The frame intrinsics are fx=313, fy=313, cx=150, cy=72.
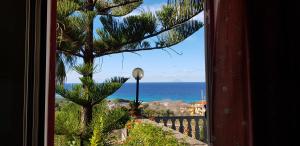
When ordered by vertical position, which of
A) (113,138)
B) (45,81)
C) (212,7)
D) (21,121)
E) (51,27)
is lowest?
(113,138)

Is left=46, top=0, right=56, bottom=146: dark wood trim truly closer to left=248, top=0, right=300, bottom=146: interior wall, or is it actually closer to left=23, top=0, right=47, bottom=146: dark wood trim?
left=23, top=0, right=47, bottom=146: dark wood trim

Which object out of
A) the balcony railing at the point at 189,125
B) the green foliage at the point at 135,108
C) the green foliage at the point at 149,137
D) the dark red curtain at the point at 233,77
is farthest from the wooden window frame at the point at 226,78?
the green foliage at the point at 135,108

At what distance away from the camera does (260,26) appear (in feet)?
4.30

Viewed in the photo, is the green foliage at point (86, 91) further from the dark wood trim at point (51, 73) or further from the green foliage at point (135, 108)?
the dark wood trim at point (51, 73)

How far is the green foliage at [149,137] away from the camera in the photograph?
3.54 m

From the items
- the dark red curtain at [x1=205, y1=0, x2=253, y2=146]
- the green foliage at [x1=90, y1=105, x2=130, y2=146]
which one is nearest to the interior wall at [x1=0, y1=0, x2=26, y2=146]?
the dark red curtain at [x1=205, y1=0, x2=253, y2=146]

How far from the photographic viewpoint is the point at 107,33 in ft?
13.1

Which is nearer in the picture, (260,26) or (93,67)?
(260,26)

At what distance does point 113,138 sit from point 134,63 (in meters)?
2.60

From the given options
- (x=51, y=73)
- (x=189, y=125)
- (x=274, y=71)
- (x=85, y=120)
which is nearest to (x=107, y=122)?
(x=85, y=120)

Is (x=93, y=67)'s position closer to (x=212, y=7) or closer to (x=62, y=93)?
(x=62, y=93)

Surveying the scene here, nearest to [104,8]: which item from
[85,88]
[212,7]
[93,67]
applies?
[93,67]

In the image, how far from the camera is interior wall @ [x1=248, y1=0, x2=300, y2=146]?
1.30 metres

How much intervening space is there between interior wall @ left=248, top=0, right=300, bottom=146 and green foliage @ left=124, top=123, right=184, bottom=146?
7.35ft
